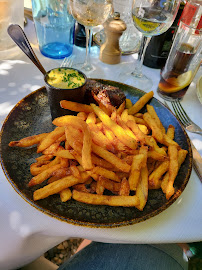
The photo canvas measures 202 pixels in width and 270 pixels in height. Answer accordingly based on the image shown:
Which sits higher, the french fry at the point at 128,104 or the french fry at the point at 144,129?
the french fry at the point at 144,129

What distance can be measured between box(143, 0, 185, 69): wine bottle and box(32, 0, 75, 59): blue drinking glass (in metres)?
0.71

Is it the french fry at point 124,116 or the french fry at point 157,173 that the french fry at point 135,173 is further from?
the french fry at point 124,116

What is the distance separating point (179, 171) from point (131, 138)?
0.99ft

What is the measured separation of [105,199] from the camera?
1016mm

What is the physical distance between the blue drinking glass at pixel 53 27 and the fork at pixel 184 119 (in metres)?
1.10

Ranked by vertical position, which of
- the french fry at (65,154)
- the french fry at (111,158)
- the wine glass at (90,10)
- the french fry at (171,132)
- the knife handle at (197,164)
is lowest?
the knife handle at (197,164)

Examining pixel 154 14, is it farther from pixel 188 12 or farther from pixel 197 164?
pixel 197 164

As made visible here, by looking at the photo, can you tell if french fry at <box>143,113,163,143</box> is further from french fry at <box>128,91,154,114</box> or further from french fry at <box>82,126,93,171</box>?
french fry at <box>82,126,93,171</box>

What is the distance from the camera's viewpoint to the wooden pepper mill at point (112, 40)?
1.93m

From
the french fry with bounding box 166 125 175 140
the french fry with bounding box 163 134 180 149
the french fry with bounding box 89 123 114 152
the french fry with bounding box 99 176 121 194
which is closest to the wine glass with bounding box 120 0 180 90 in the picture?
the french fry with bounding box 166 125 175 140

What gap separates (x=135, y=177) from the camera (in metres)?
1.07

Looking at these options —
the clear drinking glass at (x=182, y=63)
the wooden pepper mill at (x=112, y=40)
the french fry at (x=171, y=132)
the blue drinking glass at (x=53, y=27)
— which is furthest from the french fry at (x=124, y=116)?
the blue drinking glass at (x=53, y=27)

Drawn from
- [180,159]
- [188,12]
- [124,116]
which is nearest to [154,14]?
[188,12]

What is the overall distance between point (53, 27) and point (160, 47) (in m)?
0.95
